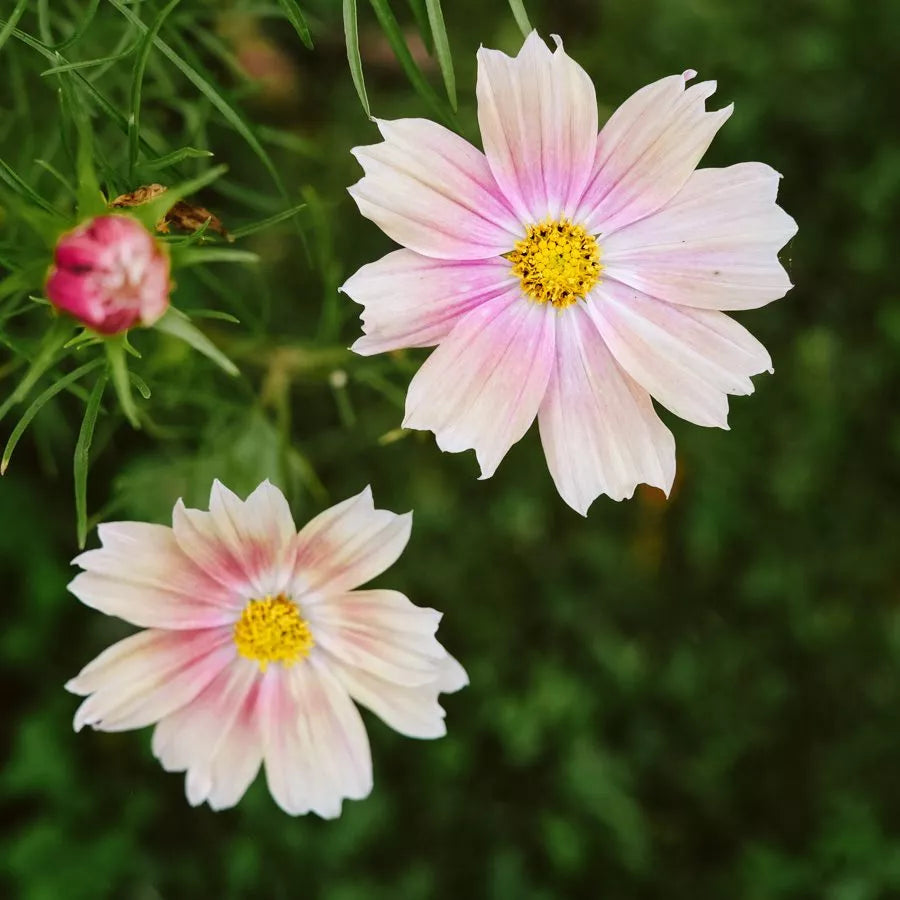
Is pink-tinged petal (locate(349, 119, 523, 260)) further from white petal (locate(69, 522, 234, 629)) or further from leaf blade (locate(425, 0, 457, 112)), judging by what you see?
white petal (locate(69, 522, 234, 629))

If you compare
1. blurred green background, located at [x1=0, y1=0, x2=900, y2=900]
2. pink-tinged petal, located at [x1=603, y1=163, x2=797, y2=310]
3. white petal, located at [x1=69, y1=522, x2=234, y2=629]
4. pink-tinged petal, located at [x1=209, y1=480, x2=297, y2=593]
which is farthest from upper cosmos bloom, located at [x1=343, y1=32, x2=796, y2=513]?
blurred green background, located at [x1=0, y1=0, x2=900, y2=900]

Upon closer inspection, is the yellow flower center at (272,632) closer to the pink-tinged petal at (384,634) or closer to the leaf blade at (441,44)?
the pink-tinged petal at (384,634)

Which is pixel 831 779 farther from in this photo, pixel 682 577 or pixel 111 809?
pixel 111 809

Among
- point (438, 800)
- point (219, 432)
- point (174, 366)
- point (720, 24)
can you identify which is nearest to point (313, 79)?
point (720, 24)

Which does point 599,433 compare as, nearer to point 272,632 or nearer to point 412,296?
point 412,296

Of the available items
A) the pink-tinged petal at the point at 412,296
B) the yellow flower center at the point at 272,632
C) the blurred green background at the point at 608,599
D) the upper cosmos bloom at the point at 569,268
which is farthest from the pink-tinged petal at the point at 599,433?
the blurred green background at the point at 608,599
